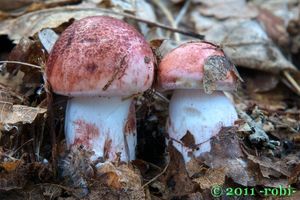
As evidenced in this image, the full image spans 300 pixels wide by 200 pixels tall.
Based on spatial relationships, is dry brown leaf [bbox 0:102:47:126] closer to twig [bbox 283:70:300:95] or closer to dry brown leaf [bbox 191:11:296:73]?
dry brown leaf [bbox 191:11:296:73]

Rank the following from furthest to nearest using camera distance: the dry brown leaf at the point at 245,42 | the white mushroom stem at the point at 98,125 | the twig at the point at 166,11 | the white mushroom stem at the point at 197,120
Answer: the twig at the point at 166,11 → the dry brown leaf at the point at 245,42 → the white mushroom stem at the point at 197,120 → the white mushroom stem at the point at 98,125

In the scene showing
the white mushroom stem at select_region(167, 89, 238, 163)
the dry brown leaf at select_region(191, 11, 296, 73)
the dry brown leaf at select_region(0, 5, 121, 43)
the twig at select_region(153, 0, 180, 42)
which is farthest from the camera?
the twig at select_region(153, 0, 180, 42)

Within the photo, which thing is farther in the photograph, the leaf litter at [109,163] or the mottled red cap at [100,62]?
the leaf litter at [109,163]

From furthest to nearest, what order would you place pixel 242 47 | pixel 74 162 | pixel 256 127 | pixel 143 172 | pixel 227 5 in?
pixel 227 5 < pixel 242 47 < pixel 256 127 < pixel 143 172 < pixel 74 162

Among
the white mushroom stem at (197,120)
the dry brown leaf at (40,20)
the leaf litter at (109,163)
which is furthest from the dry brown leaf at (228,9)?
the white mushroom stem at (197,120)

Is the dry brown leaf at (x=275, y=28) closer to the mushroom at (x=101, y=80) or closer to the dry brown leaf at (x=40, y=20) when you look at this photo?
the dry brown leaf at (x=40, y=20)

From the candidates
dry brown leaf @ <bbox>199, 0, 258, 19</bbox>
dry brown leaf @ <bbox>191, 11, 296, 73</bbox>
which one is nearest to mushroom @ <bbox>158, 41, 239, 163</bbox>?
dry brown leaf @ <bbox>191, 11, 296, 73</bbox>

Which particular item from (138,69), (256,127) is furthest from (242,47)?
(138,69)

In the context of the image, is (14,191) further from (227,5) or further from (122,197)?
(227,5)
